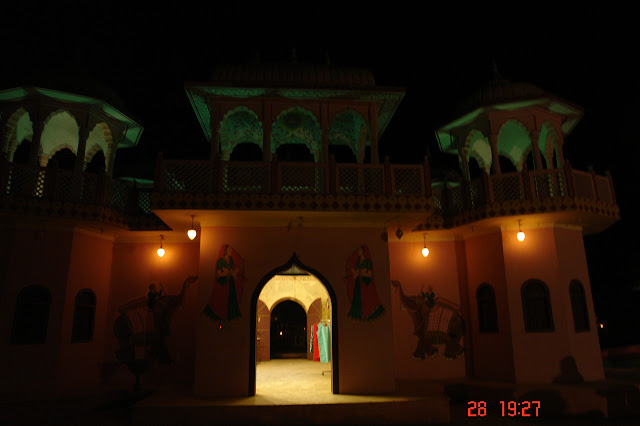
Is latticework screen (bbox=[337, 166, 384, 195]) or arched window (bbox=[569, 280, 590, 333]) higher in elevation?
latticework screen (bbox=[337, 166, 384, 195])

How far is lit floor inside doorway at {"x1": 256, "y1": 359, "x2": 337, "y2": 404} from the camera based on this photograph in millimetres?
9445

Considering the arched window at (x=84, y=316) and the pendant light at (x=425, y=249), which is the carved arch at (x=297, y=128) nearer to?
the pendant light at (x=425, y=249)

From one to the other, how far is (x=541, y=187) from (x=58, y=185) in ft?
40.0

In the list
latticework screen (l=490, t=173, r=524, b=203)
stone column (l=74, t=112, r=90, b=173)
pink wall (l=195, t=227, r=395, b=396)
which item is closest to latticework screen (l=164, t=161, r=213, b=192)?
pink wall (l=195, t=227, r=395, b=396)

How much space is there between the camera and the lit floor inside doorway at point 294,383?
9445mm

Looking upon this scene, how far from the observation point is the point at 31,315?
10414 millimetres

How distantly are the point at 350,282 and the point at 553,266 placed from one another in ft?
17.9

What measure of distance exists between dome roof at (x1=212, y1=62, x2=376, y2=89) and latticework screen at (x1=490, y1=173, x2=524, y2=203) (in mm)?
4202

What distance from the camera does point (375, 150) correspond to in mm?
10867

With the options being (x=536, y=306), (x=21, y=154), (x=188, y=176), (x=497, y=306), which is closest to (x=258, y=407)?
(x=188, y=176)

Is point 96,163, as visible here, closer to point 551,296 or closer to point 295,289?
point 295,289

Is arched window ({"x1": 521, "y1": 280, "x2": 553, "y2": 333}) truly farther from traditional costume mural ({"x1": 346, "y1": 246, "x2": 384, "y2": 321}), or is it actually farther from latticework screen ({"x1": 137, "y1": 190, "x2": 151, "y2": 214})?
latticework screen ({"x1": 137, "y1": 190, "x2": 151, "y2": 214})

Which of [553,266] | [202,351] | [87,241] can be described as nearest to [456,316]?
[553,266]

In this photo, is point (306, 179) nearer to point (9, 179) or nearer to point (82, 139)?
point (82, 139)
